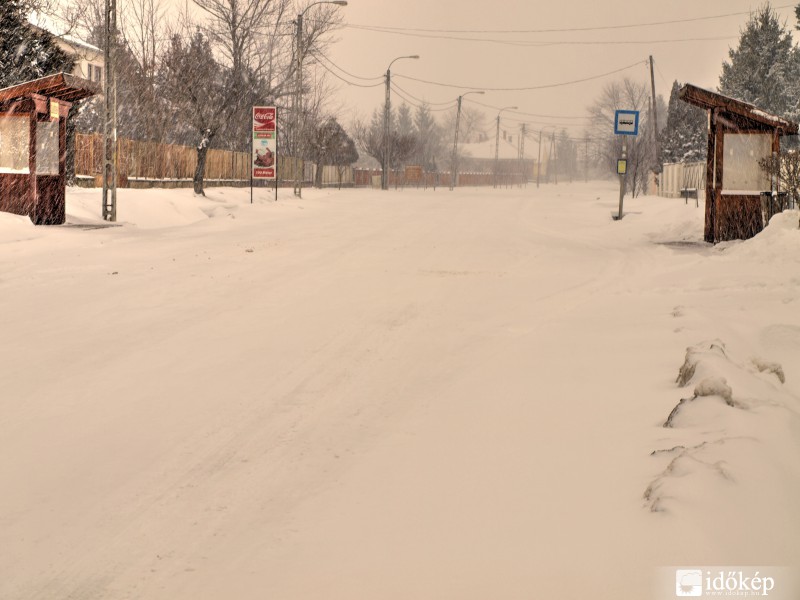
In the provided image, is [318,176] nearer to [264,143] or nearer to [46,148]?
[264,143]

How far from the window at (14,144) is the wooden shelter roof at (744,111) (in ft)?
50.7

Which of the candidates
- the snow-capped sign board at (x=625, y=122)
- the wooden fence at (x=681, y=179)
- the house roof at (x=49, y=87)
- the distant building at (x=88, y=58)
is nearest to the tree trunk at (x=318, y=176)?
the distant building at (x=88, y=58)

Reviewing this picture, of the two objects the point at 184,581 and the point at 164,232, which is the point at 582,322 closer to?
the point at 184,581

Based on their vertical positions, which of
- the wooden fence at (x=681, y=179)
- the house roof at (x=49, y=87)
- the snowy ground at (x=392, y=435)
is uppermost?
the house roof at (x=49, y=87)

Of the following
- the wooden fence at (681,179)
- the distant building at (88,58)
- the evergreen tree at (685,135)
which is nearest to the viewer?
the wooden fence at (681,179)

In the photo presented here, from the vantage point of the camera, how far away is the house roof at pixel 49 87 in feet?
70.1

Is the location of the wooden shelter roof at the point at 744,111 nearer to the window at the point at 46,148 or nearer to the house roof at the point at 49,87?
the house roof at the point at 49,87

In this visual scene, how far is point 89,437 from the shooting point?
593 centimetres

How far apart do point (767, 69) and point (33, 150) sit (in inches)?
2194

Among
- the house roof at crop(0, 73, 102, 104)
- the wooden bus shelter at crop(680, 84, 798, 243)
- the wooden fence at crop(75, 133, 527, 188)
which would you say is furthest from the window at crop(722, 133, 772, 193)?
the wooden fence at crop(75, 133, 527, 188)

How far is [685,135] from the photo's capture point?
6172 cm

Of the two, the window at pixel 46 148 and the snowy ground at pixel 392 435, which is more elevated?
Answer: the window at pixel 46 148

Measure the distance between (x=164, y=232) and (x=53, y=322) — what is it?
41.7 ft

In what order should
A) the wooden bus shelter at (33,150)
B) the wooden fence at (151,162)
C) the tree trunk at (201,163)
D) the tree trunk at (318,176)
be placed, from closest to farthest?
the wooden bus shelter at (33,150), the wooden fence at (151,162), the tree trunk at (201,163), the tree trunk at (318,176)
